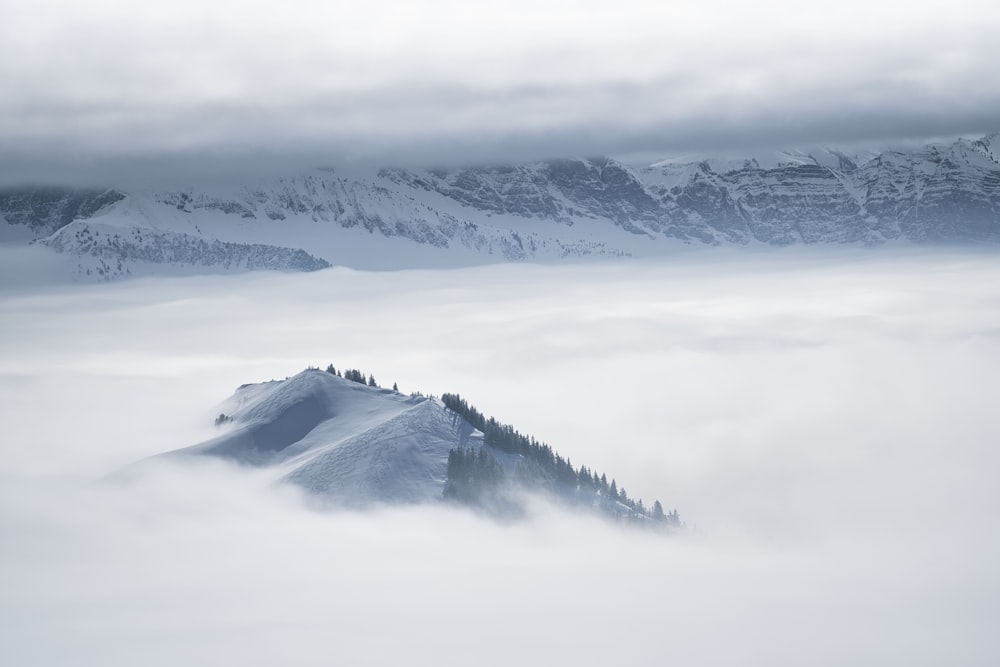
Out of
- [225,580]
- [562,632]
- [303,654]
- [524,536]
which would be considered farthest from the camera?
[524,536]

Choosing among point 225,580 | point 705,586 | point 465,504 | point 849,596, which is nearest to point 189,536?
point 225,580

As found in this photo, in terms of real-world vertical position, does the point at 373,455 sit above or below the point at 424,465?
above

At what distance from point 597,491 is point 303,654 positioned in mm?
70750

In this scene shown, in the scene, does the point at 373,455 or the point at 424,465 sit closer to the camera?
the point at 424,465

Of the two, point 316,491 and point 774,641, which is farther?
point 316,491

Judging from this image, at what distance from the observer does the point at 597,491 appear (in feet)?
641

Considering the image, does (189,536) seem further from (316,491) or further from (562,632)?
(562,632)

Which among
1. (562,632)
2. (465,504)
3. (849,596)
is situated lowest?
(849,596)

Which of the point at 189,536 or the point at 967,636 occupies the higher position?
the point at 189,536

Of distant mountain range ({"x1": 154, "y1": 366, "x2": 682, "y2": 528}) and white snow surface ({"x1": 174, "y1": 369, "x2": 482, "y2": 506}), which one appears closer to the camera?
white snow surface ({"x1": 174, "y1": 369, "x2": 482, "y2": 506})

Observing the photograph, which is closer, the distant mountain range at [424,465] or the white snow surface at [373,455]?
the white snow surface at [373,455]

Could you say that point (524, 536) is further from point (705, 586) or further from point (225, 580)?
point (225, 580)

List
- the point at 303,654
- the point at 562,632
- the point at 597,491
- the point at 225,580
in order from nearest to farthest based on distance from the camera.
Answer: the point at 303,654 < the point at 562,632 < the point at 225,580 < the point at 597,491

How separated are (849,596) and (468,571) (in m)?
74.1
